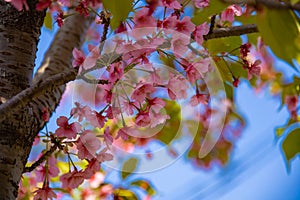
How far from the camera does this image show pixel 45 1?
3.03 feet

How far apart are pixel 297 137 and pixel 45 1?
0.62 metres

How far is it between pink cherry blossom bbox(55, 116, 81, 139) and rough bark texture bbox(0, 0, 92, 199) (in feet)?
0.18

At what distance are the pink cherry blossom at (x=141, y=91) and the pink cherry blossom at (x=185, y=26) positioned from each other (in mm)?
128

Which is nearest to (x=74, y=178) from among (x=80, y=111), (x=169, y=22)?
(x=80, y=111)

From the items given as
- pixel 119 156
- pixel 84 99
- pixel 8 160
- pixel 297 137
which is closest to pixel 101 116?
pixel 84 99

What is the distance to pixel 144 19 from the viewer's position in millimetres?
947

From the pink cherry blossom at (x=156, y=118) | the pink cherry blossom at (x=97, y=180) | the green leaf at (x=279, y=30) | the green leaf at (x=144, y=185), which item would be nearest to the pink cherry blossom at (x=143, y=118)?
the pink cherry blossom at (x=156, y=118)

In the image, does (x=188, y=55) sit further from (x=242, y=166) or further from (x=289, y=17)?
(x=289, y=17)

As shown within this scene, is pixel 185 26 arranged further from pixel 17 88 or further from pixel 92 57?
pixel 17 88

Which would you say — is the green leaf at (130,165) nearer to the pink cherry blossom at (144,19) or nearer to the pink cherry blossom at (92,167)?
the pink cherry blossom at (92,167)

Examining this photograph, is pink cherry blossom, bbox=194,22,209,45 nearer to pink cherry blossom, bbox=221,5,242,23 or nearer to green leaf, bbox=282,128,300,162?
pink cherry blossom, bbox=221,5,242,23

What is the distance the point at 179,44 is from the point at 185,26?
0.04m

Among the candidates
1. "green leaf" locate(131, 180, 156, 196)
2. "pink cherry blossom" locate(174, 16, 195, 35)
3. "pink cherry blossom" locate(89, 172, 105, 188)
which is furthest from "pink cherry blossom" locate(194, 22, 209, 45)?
"pink cherry blossom" locate(89, 172, 105, 188)

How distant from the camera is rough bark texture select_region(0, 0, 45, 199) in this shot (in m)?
0.95
